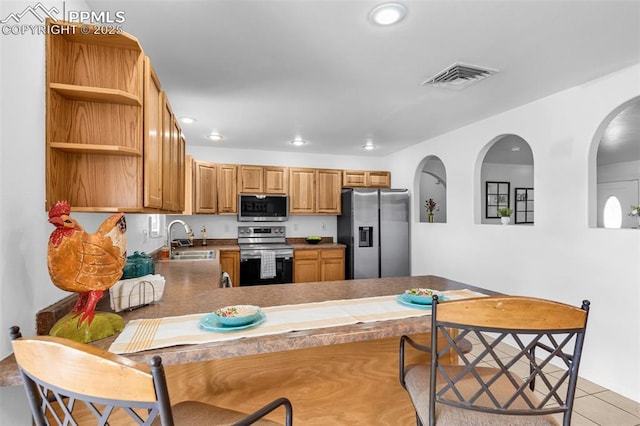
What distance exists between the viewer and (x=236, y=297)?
67.8 inches

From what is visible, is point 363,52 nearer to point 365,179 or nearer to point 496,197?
point 365,179

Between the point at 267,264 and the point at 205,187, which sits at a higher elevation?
the point at 205,187

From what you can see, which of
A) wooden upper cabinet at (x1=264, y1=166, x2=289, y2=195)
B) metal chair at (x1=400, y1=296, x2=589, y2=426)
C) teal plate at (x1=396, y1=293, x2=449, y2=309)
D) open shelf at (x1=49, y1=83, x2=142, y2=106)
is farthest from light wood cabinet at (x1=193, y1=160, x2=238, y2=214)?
metal chair at (x1=400, y1=296, x2=589, y2=426)

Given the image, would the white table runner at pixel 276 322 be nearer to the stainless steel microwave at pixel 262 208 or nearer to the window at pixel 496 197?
the stainless steel microwave at pixel 262 208

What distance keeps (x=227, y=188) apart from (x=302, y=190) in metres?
1.16

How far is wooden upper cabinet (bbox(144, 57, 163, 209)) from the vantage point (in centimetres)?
144

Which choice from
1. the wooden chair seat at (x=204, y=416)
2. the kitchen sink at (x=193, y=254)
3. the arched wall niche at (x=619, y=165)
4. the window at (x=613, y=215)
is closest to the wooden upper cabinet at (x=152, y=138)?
the wooden chair seat at (x=204, y=416)

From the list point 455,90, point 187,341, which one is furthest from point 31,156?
point 455,90

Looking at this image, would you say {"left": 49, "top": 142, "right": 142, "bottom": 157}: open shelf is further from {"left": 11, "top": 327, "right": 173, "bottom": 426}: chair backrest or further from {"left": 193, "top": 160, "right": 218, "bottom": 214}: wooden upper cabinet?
{"left": 193, "top": 160, "right": 218, "bottom": 214}: wooden upper cabinet

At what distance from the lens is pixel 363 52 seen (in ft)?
6.77

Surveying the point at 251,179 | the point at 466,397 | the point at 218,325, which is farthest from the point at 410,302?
the point at 251,179

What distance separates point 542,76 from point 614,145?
3386 millimetres

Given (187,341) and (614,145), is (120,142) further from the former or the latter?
(614,145)

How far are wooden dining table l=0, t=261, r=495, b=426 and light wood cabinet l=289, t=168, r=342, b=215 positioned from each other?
3266mm
